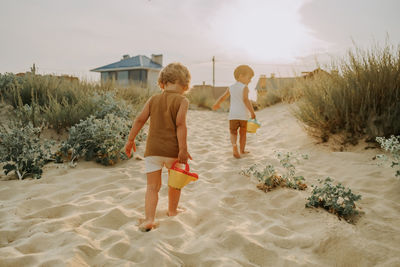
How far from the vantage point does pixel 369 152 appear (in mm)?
4062

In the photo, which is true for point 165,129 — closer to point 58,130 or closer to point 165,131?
point 165,131

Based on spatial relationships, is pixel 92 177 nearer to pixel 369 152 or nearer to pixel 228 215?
pixel 228 215

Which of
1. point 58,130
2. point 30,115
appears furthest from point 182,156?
point 30,115

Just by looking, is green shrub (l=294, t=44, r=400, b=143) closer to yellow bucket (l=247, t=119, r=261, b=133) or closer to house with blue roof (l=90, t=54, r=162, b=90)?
yellow bucket (l=247, t=119, r=261, b=133)

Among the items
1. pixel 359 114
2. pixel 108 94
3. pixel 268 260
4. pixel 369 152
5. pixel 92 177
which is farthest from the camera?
pixel 108 94

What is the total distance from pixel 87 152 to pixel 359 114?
4324 mm

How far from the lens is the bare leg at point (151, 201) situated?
92.8 inches

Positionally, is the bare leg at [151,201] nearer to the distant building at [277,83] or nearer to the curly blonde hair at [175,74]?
the curly blonde hair at [175,74]

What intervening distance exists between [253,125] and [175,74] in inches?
95.1

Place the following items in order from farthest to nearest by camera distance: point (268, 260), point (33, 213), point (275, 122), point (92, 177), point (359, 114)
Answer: point (275, 122), point (359, 114), point (92, 177), point (33, 213), point (268, 260)

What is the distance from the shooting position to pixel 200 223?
2559 mm

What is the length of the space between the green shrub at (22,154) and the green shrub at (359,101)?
4.46 meters

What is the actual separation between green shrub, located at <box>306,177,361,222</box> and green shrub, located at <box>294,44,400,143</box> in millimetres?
2083

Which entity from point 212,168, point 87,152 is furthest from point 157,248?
point 87,152
